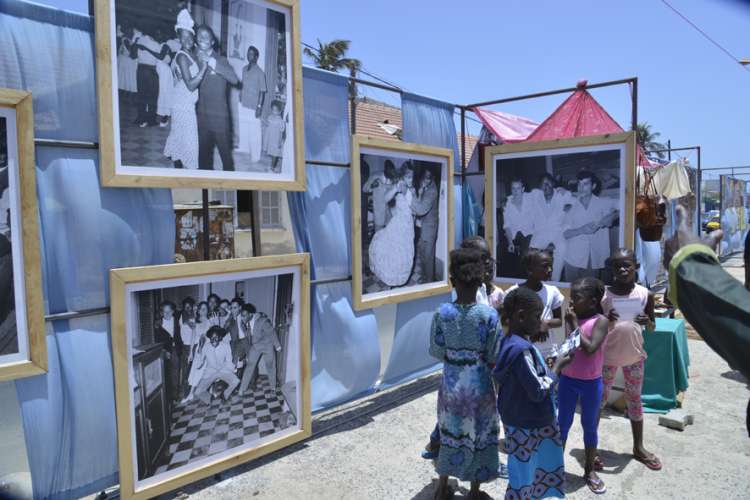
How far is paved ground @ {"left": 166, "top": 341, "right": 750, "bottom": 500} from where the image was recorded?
3359 millimetres

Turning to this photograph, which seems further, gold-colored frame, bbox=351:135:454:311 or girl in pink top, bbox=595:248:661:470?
gold-colored frame, bbox=351:135:454:311

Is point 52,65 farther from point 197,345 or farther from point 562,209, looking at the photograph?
point 562,209

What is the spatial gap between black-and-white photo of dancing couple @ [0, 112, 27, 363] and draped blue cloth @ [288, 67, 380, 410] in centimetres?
186

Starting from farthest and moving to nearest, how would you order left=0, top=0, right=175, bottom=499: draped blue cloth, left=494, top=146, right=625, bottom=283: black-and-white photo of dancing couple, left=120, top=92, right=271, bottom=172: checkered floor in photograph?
left=494, top=146, right=625, bottom=283: black-and-white photo of dancing couple → left=120, top=92, right=271, bottom=172: checkered floor in photograph → left=0, top=0, right=175, bottom=499: draped blue cloth

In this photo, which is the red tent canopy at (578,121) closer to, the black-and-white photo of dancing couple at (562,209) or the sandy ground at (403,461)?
the black-and-white photo of dancing couple at (562,209)

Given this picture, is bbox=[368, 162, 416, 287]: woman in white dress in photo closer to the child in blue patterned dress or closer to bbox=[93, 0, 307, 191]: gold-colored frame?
bbox=[93, 0, 307, 191]: gold-colored frame

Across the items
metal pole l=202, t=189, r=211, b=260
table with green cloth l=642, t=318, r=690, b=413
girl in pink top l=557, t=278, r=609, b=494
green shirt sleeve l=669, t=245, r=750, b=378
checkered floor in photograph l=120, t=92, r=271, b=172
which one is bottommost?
table with green cloth l=642, t=318, r=690, b=413

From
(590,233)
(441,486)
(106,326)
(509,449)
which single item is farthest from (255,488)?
(590,233)

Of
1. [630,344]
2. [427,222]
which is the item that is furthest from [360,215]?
[630,344]

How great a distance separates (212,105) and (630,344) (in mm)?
3535

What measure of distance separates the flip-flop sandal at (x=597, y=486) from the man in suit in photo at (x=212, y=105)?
11.1 feet

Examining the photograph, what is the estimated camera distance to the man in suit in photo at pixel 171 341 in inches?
123

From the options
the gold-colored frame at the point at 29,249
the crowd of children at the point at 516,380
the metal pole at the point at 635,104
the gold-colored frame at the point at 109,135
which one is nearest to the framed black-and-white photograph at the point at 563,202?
the metal pole at the point at 635,104

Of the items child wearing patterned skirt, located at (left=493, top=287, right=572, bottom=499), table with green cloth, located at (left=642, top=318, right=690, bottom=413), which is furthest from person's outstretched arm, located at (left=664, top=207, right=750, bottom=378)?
table with green cloth, located at (left=642, top=318, right=690, bottom=413)
